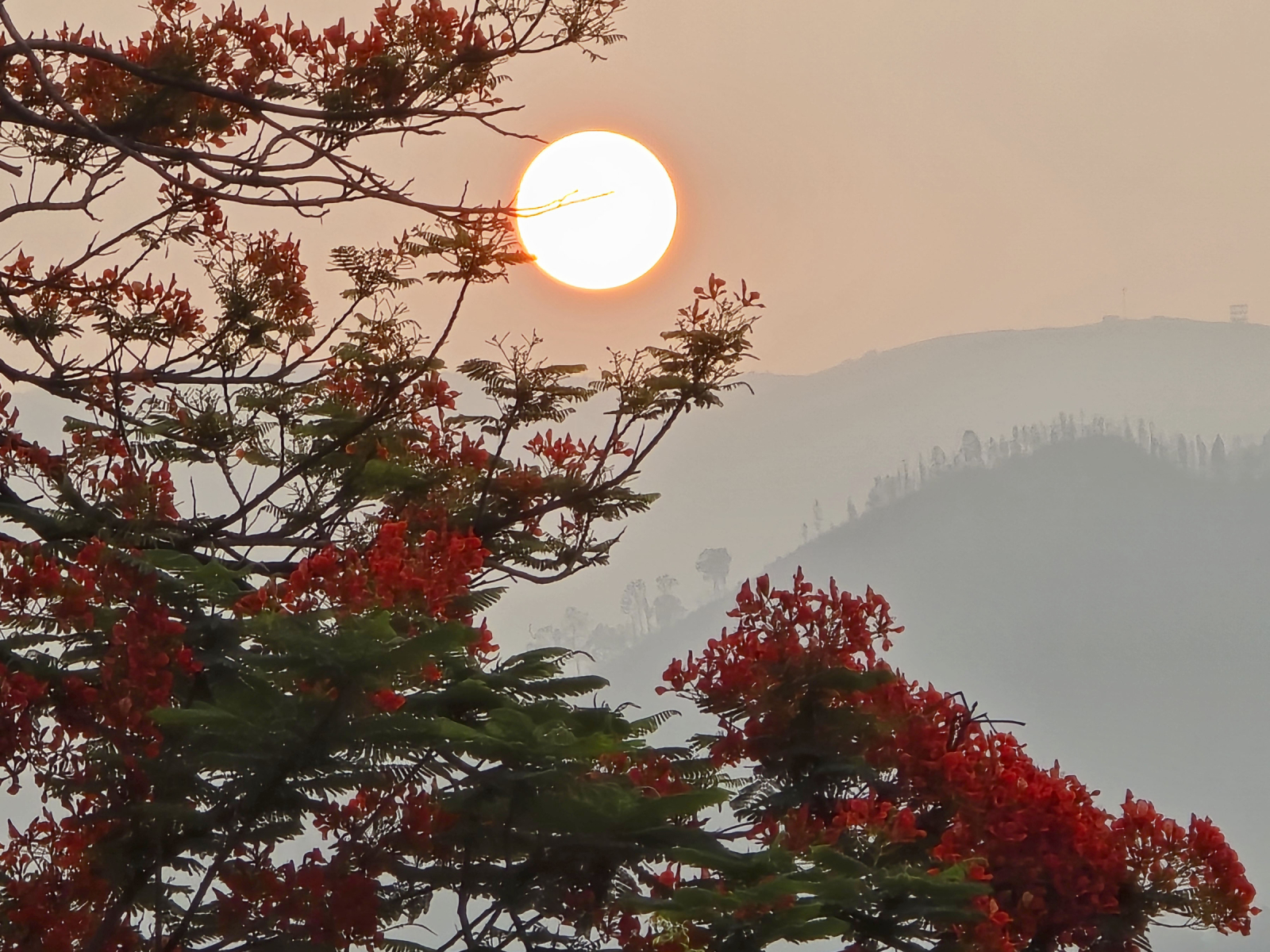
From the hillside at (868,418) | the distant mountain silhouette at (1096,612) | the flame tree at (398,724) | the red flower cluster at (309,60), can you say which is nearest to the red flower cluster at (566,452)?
the flame tree at (398,724)

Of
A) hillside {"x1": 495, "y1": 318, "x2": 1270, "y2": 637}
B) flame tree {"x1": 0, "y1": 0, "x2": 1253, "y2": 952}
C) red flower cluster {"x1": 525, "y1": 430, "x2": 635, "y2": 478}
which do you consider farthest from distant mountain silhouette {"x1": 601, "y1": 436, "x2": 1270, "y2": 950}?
flame tree {"x1": 0, "y1": 0, "x2": 1253, "y2": 952}

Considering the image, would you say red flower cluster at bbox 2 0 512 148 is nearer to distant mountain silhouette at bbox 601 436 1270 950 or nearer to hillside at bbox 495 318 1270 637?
distant mountain silhouette at bbox 601 436 1270 950

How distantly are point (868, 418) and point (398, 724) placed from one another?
38685 mm

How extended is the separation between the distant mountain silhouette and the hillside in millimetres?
1704

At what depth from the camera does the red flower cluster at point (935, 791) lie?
3639 millimetres

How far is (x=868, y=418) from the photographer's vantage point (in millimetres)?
40812

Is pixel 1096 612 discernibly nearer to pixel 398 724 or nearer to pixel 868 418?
pixel 868 418

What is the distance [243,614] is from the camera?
3623 millimetres

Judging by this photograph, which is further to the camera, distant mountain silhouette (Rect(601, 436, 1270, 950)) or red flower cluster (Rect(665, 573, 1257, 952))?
distant mountain silhouette (Rect(601, 436, 1270, 950))

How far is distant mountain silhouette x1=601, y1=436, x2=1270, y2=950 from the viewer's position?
33.8 meters

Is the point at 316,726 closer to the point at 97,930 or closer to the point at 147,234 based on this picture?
the point at 97,930

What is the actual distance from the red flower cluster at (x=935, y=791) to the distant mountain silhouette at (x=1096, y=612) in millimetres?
24385

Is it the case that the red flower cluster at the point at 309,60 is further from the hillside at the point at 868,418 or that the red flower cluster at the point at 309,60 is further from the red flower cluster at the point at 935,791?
the hillside at the point at 868,418

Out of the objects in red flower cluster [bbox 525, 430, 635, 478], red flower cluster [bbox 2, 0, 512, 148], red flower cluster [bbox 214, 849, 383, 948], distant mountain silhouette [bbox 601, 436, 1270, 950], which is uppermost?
distant mountain silhouette [bbox 601, 436, 1270, 950]
